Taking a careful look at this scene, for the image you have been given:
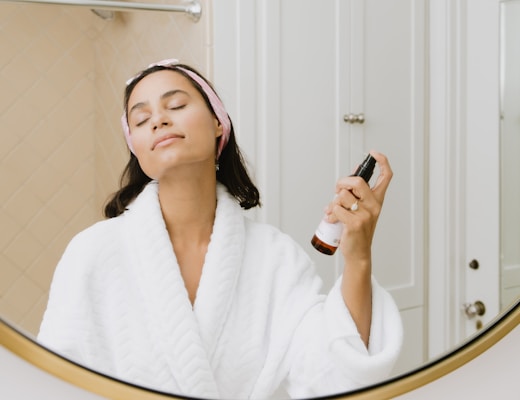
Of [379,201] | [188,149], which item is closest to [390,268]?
[379,201]

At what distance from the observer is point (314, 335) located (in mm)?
746

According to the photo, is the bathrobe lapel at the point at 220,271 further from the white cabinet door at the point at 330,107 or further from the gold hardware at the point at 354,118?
the gold hardware at the point at 354,118

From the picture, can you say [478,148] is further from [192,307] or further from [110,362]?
[110,362]

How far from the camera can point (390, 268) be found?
776 millimetres

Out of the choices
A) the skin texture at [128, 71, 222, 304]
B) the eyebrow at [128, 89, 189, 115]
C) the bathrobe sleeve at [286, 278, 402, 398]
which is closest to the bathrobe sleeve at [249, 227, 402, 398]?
the bathrobe sleeve at [286, 278, 402, 398]

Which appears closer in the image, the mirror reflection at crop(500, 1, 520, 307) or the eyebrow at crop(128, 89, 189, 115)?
the eyebrow at crop(128, 89, 189, 115)

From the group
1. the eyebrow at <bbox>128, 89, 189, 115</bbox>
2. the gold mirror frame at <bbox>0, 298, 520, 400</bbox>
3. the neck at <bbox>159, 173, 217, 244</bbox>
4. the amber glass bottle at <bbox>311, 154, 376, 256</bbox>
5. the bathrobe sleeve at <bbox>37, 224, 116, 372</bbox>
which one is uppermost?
the eyebrow at <bbox>128, 89, 189, 115</bbox>

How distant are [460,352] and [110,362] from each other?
0.46 metres

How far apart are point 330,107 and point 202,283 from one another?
264mm

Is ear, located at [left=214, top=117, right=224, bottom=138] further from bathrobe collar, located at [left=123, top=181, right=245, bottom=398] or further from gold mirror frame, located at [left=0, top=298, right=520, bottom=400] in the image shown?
gold mirror frame, located at [left=0, top=298, right=520, bottom=400]

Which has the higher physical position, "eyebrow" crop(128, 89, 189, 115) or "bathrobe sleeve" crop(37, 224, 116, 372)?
"eyebrow" crop(128, 89, 189, 115)

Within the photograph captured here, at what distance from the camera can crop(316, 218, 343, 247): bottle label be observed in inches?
29.2

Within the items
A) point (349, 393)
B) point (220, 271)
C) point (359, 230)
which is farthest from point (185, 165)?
point (349, 393)

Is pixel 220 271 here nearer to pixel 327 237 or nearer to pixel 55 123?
pixel 327 237
